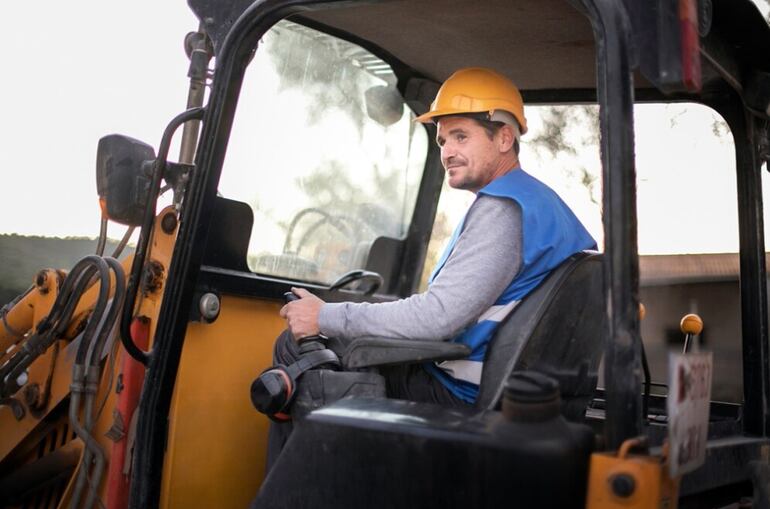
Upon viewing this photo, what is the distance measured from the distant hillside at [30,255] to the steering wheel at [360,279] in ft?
5.87

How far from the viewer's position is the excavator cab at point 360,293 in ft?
6.13

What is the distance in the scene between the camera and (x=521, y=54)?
3.15 meters

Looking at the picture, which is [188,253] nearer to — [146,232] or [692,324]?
[146,232]

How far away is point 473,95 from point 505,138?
0.17m

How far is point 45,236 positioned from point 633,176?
12.1 ft

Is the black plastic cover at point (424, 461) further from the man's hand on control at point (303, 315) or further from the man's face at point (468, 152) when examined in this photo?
the man's face at point (468, 152)

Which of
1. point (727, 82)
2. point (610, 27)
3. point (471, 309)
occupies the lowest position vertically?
point (471, 309)

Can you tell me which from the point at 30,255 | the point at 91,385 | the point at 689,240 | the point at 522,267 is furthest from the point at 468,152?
the point at 30,255

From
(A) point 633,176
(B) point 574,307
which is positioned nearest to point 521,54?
(B) point 574,307

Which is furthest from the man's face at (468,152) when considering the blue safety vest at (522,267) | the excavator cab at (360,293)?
the excavator cab at (360,293)

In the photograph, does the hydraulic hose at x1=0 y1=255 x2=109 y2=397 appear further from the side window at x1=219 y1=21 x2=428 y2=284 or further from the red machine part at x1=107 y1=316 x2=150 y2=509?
the side window at x1=219 y1=21 x2=428 y2=284

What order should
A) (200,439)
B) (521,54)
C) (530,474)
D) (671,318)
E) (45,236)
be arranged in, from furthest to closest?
1. (45,236)
2. (671,318)
3. (521,54)
4. (200,439)
5. (530,474)

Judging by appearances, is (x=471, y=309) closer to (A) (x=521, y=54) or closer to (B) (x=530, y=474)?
(B) (x=530, y=474)

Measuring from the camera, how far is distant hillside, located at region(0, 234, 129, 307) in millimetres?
4781
